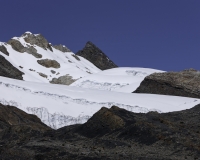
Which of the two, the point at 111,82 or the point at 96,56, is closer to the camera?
the point at 111,82

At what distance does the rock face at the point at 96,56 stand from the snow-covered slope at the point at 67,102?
2459 inches

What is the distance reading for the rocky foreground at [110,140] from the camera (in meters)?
16.1

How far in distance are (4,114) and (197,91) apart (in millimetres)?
20474

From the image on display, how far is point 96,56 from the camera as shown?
100500 millimetres

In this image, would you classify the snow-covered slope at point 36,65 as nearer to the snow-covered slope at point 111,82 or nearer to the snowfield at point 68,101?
the snow-covered slope at point 111,82

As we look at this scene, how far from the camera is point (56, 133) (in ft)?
66.5

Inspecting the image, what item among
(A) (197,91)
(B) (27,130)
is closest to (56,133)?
(B) (27,130)

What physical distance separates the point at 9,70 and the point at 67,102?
1302 inches

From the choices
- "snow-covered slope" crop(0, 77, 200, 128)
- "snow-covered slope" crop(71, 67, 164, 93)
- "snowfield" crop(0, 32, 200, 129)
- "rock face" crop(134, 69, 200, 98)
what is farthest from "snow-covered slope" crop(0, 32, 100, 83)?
"snow-covered slope" crop(0, 77, 200, 128)

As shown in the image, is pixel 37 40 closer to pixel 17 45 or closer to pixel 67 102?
pixel 17 45

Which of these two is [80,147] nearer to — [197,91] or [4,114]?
[4,114]

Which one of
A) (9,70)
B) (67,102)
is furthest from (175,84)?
(9,70)

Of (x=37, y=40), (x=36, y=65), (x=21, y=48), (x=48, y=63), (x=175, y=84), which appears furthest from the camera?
(x=37, y=40)

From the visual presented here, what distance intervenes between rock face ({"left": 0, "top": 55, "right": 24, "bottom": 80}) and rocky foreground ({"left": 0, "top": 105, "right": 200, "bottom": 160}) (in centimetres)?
4205
